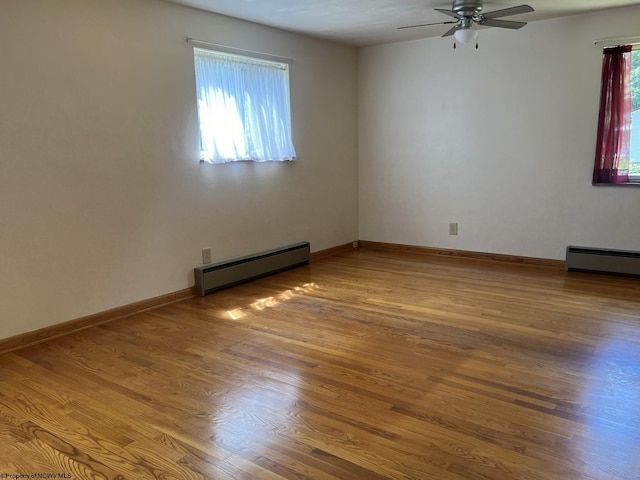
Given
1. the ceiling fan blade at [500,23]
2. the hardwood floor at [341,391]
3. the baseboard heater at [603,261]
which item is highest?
the ceiling fan blade at [500,23]

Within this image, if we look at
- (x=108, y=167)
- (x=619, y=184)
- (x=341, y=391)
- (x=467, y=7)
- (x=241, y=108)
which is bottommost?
(x=341, y=391)

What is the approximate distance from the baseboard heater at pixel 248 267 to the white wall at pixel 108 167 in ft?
0.44

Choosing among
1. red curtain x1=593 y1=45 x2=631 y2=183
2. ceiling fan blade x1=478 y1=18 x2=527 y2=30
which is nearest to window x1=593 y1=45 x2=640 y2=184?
red curtain x1=593 y1=45 x2=631 y2=183

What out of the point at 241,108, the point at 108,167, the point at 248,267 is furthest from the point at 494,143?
the point at 108,167

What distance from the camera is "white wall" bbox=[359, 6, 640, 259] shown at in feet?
15.4

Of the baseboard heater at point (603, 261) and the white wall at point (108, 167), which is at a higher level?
the white wall at point (108, 167)

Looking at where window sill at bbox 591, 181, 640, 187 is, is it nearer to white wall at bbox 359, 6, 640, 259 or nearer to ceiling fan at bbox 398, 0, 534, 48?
white wall at bbox 359, 6, 640, 259

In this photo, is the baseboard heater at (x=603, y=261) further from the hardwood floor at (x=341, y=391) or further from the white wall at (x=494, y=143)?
the hardwood floor at (x=341, y=391)

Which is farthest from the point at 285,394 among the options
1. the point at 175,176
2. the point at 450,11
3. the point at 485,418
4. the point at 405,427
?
the point at 450,11

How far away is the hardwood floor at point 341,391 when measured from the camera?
1960 millimetres

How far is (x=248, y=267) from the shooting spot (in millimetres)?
4633

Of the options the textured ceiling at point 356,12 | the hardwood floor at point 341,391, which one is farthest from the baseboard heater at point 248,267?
→ the textured ceiling at point 356,12

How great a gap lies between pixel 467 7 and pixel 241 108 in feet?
6.79

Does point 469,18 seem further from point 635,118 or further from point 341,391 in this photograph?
point 341,391
